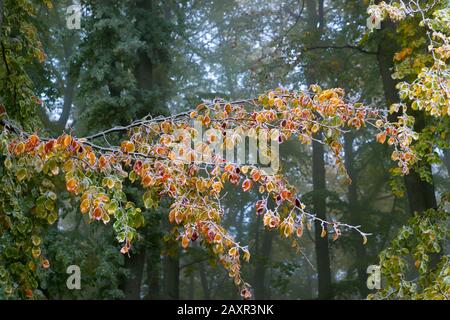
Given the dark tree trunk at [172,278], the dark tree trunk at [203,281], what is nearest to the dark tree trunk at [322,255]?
the dark tree trunk at [172,278]

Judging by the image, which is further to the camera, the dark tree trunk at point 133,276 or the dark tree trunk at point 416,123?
the dark tree trunk at point 133,276

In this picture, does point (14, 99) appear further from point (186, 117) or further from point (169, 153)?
point (169, 153)

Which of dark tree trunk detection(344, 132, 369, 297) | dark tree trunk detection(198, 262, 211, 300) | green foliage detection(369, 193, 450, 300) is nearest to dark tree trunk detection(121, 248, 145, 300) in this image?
green foliage detection(369, 193, 450, 300)

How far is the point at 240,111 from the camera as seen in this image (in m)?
4.14

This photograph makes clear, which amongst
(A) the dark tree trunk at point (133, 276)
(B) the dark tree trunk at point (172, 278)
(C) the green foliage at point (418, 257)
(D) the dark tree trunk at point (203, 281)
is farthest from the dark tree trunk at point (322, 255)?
(D) the dark tree trunk at point (203, 281)

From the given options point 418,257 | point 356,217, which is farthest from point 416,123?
point 356,217

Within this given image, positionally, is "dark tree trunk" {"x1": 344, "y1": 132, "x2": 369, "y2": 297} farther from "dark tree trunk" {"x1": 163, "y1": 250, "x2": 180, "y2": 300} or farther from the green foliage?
the green foliage

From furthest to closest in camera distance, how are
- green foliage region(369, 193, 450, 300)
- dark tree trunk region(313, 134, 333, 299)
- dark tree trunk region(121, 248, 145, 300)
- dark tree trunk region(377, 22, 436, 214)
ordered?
Result: dark tree trunk region(313, 134, 333, 299), dark tree trunk region(121, 248, 145, 300), dark tree trunk region(377, 22, 436, 214), green foliage region(369, 193, 450, 300)

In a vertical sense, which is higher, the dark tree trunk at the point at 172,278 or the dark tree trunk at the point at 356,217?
the dark tree trunk at the point at 356,217

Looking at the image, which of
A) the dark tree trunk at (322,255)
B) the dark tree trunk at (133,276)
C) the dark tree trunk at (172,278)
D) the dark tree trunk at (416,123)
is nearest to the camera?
the dark tree trunk at (416,123)

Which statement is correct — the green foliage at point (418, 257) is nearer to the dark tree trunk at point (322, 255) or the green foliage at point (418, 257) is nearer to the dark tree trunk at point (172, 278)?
the dark tree trunk at point (322, 255)

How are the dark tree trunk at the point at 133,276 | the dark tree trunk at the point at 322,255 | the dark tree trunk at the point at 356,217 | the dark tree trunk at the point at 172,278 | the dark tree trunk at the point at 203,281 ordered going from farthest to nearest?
the dark tree trunk at the point at 203,281 → the dark tree trunk at the point at 356,217 → the dark tree trunk at the point at 322,255 → the dark tree trunk at the point at 172,278 → the dark tree trunk at the point at 133,276

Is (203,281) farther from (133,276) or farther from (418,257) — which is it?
(418,257)
